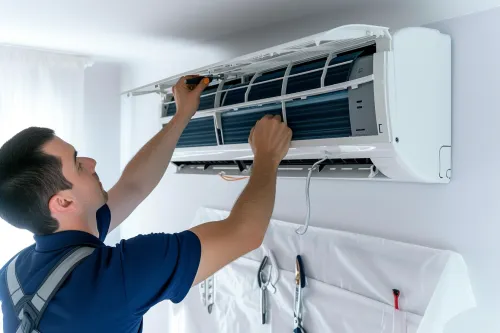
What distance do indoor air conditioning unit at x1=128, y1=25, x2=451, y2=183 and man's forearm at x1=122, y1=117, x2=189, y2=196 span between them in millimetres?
217

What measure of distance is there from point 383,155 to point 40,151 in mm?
735

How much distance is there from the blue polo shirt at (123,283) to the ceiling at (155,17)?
2.27 feet

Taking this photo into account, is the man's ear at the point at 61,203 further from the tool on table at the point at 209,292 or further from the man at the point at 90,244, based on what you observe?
the tool on table at the point at 209,292

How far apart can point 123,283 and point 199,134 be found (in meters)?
0.74

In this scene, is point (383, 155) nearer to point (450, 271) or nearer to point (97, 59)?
point (450, 271)

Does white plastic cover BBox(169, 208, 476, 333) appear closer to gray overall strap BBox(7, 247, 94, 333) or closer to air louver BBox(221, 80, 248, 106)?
air louver BBox(221, 80, 248, 106)

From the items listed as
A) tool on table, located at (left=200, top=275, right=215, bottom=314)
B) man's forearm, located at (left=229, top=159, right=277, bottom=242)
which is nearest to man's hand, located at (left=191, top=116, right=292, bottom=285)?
man's forearm, located at (left=229, top=159, right=277, bottom=242)

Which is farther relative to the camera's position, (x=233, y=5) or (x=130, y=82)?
(x=130, y=82)

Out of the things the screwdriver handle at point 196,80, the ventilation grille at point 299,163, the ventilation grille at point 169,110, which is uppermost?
the screwdriver handle at point 196,80

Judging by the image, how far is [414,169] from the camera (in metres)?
1.08

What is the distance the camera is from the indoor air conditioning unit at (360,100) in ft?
3.36

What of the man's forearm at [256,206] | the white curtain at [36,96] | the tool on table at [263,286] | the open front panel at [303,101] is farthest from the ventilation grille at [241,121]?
the white curtain at [36,96]

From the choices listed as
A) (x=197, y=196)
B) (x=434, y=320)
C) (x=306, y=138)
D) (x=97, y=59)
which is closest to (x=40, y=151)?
(x=306, y=138)

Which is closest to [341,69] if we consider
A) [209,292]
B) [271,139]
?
[271,139]
